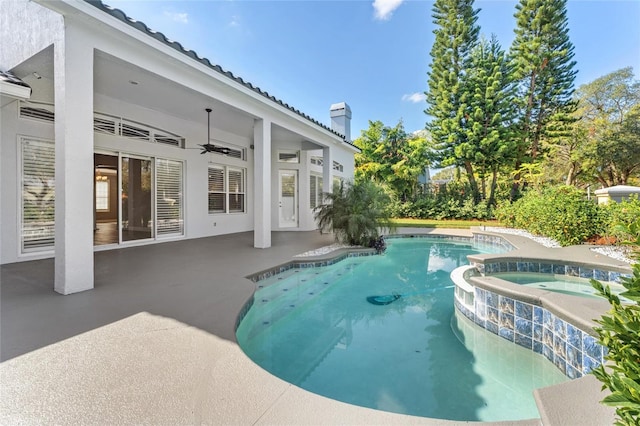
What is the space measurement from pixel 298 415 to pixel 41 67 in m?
6.45

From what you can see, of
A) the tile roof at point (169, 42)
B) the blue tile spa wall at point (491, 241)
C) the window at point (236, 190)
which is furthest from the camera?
the window at point (236, 190)

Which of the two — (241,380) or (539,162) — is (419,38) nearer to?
(539,162)

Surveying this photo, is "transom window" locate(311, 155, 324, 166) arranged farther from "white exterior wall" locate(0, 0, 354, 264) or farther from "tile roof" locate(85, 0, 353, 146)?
"tile roof" locate(85, 0, 353, 146)

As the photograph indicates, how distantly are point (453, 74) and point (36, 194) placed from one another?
19049 millimetres

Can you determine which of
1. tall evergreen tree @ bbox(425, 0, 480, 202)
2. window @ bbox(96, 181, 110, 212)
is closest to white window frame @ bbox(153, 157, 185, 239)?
window @ bbox(96, 181, 110, 212)

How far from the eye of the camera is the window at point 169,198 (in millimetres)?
8352

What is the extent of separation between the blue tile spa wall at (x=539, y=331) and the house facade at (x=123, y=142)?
17.2 ft

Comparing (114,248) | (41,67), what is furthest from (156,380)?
(114,248)

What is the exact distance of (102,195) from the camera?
12.0 m

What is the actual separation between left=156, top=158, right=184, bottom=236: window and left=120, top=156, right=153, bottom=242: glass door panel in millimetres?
218

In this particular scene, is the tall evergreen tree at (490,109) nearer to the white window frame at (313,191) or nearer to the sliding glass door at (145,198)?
the white window frame at (313,191)

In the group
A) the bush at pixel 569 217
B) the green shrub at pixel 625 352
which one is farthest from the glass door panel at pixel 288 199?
the green shrub at pixel 625 352

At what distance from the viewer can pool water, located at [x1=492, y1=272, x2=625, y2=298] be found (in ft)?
17.0

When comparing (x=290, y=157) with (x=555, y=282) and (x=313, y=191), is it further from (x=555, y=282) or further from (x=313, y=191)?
(x=555, y=282)
